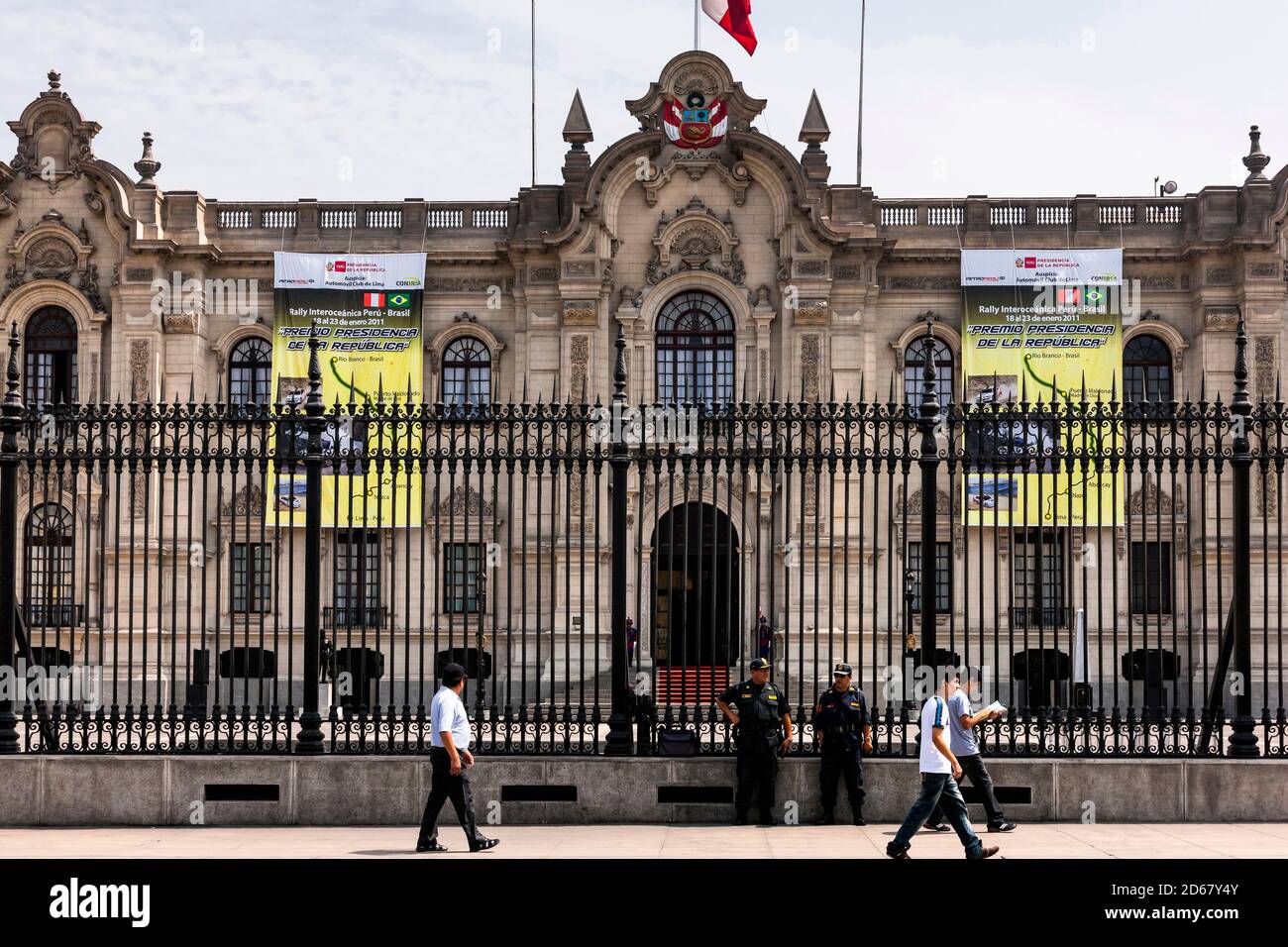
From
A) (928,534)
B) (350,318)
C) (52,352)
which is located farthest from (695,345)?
(928,534)

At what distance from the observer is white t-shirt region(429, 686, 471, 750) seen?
40.7 feet

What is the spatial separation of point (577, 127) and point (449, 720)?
2490 cm

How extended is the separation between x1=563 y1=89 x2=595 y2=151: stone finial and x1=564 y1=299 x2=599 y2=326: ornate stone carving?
13.5 feet

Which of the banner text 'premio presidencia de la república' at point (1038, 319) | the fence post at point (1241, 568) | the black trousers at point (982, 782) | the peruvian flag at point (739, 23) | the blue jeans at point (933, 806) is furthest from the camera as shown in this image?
the banner text 'premio presidencia de la república' at point (1038, 319)

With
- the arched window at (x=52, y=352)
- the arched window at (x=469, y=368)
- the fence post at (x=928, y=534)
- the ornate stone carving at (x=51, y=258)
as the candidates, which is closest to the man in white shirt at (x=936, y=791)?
the fence post at (x=928, y=534)

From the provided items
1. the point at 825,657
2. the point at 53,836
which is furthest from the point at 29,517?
the point at 825,657

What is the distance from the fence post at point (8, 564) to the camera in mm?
14703

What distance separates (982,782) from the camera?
13328mm

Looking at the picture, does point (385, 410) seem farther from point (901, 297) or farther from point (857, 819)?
point (901, 297)

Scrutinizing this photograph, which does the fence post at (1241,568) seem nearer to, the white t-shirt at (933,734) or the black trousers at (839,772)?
the black trousers at (839,772)

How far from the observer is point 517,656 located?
30.2 m

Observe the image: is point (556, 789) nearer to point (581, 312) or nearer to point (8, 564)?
point (8, 564)

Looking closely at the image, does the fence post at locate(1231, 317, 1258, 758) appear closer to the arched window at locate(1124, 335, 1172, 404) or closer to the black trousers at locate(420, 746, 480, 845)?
the black trousers at locate(420, 746, 480, 845)

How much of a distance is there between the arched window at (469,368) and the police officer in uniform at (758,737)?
2116cm
